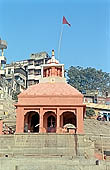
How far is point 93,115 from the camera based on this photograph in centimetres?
4816

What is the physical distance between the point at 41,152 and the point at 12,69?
48.2 m

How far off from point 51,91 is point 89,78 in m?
61.5

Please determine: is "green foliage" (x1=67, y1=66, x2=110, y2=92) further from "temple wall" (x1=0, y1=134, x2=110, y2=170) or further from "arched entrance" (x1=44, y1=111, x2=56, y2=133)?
"temple wall" (x1=0, y1=134, x2=110, y2=170)

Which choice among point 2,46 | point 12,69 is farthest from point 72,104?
point 12,69

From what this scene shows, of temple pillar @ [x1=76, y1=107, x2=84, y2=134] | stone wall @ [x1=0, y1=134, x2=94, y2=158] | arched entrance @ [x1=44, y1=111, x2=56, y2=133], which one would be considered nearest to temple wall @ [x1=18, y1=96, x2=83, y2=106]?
temple pillar @ [x1=76, y1=107, x2=84, y2=134]

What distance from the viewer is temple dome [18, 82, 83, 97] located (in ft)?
63.6

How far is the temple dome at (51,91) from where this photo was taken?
19.4 m

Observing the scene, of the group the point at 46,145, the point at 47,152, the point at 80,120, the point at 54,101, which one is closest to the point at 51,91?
the point at 54,101

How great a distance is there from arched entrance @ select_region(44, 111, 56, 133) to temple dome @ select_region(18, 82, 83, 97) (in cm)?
168

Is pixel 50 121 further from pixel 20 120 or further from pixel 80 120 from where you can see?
pixel 80 120

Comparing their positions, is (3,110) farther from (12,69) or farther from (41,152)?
(12,69)

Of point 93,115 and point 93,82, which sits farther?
point 93,82

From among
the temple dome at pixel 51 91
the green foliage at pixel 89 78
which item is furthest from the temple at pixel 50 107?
the green foliage at pixel 89 78

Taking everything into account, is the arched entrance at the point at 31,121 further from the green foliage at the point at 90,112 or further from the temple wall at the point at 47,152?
the green foliage at the point at 90,112
